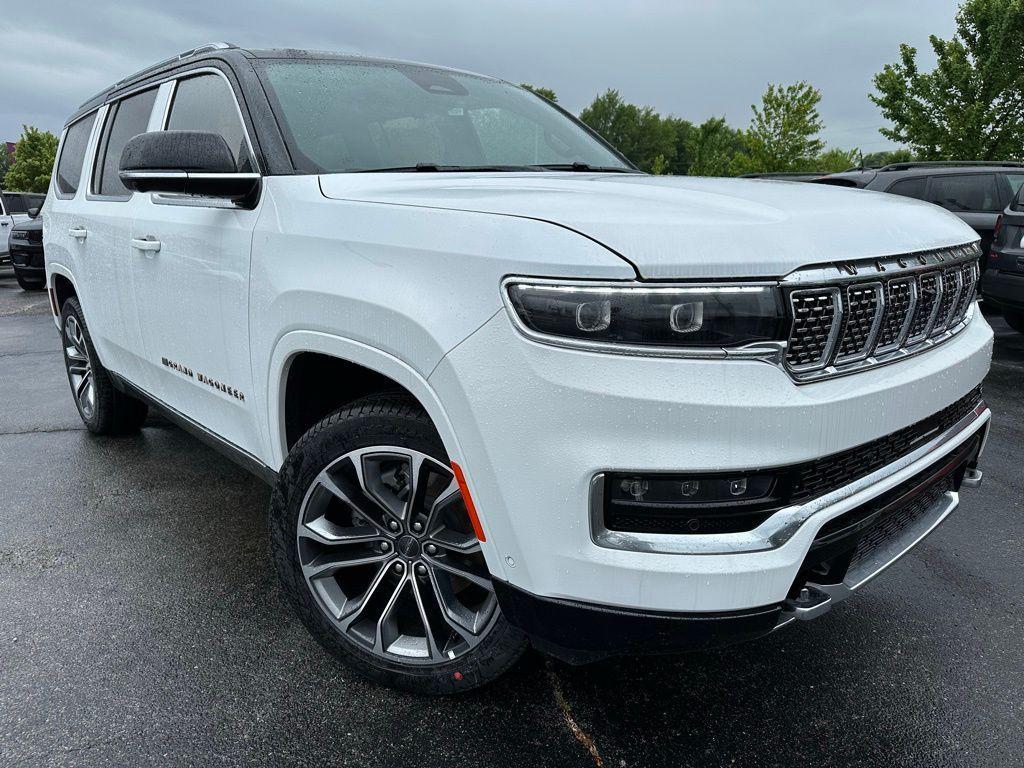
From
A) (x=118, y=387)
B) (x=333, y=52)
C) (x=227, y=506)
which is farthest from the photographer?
Answer: (x=118, y=387)

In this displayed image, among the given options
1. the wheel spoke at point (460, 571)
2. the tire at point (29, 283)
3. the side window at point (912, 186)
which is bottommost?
the tire at point (29, 283)

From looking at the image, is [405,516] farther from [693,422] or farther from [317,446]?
[693,422]

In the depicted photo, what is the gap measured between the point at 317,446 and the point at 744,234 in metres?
1.20

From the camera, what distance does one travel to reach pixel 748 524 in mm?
1550

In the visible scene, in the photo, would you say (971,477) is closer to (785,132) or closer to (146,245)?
(146,245)

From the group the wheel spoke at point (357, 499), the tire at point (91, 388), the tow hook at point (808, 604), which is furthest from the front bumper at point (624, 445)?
the tire at point (91, 388)

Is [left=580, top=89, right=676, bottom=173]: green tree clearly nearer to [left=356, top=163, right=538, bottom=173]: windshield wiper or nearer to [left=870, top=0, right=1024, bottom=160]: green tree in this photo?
[left=870, top=0, right=1024, bottom=160]: green tree

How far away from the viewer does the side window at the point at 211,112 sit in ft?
7.90

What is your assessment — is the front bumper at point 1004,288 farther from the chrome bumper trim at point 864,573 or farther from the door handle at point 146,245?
the door handle at point 146,245

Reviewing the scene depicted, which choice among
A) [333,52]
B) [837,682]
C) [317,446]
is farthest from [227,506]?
[837,682]

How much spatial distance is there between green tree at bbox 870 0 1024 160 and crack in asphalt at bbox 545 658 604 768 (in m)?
21.6

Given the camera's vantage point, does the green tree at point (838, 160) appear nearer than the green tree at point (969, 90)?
No

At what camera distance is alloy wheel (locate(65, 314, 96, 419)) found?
4.25 meters

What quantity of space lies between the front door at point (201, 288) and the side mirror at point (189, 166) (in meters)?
0.10
